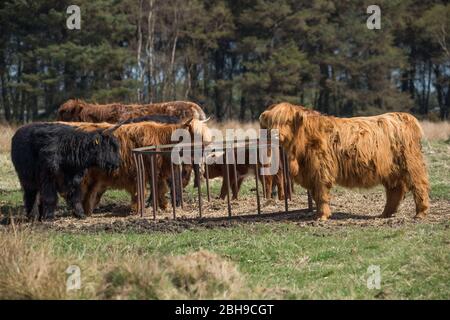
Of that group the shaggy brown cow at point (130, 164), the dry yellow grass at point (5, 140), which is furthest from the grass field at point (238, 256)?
the dry yellow grass at point (5, 140)

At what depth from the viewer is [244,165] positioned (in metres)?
13.8

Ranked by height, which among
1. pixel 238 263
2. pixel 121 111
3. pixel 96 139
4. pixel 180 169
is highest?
pixel 121 111

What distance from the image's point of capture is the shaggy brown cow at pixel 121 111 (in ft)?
52.5

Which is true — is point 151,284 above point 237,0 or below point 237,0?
below

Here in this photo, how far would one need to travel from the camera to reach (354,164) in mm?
9961

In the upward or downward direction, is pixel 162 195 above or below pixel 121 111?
below

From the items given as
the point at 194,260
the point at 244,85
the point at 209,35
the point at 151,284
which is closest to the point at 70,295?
the point at 151,284

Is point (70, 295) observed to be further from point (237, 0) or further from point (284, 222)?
point (237, 0)

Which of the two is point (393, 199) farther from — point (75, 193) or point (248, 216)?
point (75, 193)

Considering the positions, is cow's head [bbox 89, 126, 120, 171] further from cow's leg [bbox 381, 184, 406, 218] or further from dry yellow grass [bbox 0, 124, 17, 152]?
dry yellow grass [bbox 0, 124, 17, 152]

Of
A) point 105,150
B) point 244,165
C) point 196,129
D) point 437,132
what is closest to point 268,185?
point 244,165

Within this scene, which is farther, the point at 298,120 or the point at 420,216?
the point at 298,120

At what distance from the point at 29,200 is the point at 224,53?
33.9 meters
